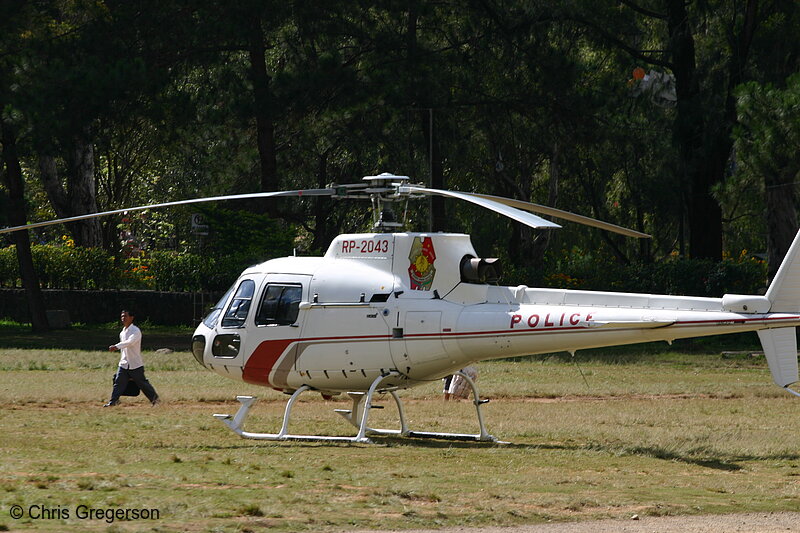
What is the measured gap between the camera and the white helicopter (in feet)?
43.6

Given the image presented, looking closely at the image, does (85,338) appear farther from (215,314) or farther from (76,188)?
(215,314)

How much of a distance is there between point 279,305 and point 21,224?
21840mm

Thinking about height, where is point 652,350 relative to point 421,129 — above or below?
below

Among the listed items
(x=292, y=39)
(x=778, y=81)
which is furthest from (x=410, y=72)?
(x=778, y=81)

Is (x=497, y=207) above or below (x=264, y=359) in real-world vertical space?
above

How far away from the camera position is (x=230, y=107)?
32.4 m

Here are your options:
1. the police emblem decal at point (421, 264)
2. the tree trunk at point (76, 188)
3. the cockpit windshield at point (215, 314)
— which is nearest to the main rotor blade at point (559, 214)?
the police emblem decal at point (421, 264)

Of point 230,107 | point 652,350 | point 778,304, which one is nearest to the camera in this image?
point 778,304

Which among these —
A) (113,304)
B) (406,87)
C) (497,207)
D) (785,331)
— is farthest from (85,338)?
(785,331)

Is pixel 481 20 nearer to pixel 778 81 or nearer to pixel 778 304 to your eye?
pixel 778 81

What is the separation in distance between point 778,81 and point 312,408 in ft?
56.5

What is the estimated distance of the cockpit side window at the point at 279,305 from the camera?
15.2 m

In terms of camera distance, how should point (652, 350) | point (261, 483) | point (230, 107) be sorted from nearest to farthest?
point (261, 483) → point (652, 350) → point (230, 107)

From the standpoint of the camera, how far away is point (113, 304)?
37.2m
